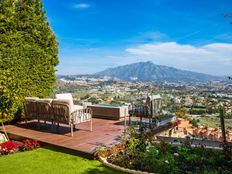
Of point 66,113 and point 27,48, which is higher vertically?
point 27,48

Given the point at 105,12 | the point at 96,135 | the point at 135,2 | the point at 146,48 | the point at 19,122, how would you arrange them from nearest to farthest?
the point at 96,135
the point at 19,122
the point at 135,2
the point at 105,12
the point at 146,48

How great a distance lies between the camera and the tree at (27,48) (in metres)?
8.48

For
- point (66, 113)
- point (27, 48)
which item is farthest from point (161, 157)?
point (27, 48)

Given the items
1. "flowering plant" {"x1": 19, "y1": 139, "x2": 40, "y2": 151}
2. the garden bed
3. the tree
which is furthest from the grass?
the tree

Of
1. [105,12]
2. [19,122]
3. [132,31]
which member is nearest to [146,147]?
[19,122]

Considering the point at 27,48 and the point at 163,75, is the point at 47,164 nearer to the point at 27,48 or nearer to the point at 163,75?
the point at 27,48

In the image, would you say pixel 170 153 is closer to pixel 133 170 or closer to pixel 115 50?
pixel 133 170

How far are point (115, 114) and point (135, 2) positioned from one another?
990 cm

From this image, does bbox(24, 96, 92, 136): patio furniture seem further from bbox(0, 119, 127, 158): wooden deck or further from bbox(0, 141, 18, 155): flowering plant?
bbox(0, 141, 18, 155): flowering plant

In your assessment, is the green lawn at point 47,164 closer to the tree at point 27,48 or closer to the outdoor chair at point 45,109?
the outdoor chair at point 45,109

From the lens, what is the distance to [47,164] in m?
5.11

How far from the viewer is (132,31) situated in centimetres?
2703

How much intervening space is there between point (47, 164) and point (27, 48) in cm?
562

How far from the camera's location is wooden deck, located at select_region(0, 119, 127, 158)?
19.5 feet
